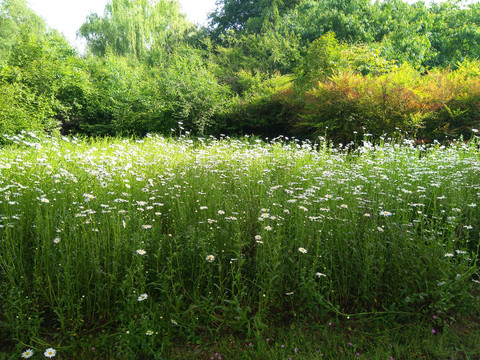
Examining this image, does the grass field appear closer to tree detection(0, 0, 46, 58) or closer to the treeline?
the treeline

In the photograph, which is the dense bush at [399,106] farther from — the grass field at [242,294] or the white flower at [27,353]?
the white flower at [27,353]

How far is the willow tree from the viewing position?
20.9 m

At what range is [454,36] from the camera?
1734 cm

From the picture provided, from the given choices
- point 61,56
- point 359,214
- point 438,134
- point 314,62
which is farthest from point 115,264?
point 61,56

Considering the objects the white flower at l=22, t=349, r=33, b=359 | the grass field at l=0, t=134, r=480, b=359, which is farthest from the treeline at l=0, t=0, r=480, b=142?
the white flower at l=22, t=349, r=33, b=359

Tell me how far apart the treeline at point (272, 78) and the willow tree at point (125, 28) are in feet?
0.27

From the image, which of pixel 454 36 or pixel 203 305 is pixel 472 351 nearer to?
pixel 203 305

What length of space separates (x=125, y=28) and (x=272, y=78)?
521 inches

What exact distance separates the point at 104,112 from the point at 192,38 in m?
13.8

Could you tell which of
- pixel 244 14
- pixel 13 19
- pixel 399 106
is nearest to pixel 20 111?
pixel 399 106

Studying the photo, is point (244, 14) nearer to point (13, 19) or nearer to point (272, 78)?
point (272, 78)

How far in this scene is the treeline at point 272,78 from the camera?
776 centimetres

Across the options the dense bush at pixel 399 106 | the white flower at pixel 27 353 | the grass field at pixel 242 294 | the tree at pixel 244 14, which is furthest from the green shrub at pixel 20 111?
Result: the tree at pixel 244 14

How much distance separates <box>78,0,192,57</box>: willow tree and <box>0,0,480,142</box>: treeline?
0.27 feet
